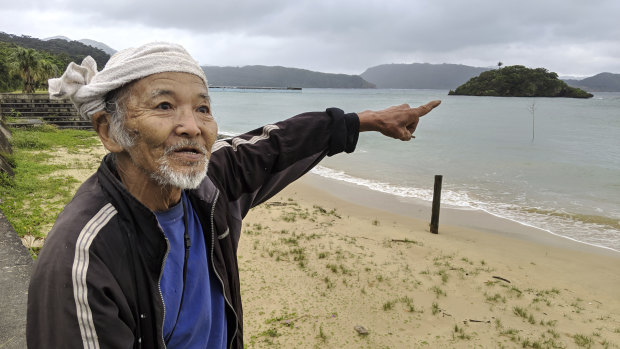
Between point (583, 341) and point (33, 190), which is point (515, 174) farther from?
point (33, 190)

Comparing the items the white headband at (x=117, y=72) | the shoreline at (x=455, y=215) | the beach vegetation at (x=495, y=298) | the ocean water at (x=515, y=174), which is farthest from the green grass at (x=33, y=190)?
the ocean water at (x=515, y=174)

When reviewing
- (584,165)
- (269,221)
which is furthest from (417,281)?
(584,165)

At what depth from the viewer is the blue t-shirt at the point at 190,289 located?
1504 mm

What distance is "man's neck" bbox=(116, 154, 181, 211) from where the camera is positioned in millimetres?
1550

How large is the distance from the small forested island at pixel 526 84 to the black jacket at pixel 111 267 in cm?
14598

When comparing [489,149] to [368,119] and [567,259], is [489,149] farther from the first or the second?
[368,119]

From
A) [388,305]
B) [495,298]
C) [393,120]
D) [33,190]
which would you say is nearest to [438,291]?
[495,298]

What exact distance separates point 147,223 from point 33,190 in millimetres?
10161

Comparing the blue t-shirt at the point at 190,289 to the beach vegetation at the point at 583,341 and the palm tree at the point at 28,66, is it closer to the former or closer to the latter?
the beach vegetation at the point at 583,341

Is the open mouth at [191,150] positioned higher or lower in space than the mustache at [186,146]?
lower

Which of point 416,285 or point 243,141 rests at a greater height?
point 243,141

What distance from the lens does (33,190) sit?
374 inches

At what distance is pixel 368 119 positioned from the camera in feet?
7.36

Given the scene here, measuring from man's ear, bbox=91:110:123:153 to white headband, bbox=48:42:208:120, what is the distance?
26mm
